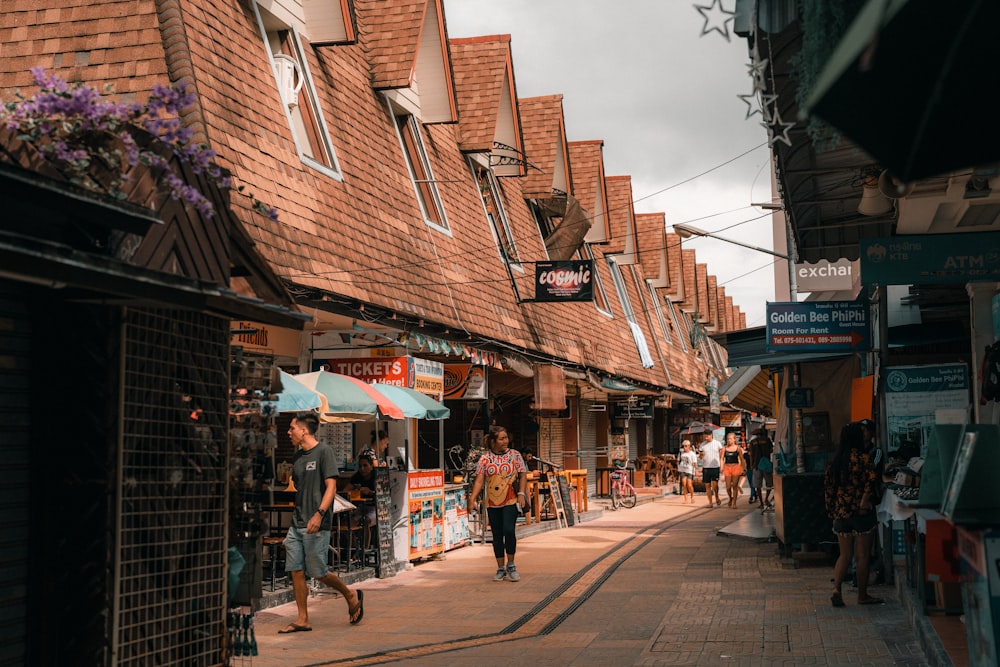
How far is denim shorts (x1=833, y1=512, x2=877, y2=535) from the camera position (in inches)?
407

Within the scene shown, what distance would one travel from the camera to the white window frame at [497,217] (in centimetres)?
2253

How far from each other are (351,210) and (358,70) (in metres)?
3.58

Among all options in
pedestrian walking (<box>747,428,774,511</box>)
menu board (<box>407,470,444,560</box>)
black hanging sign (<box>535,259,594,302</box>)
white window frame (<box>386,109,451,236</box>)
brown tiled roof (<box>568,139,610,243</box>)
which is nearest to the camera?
menu board (<box>407,470,444,560</box>)

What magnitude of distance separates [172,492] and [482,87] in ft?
56.8

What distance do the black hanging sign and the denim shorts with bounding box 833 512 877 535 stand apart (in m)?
10.4

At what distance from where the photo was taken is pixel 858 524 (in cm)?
1036

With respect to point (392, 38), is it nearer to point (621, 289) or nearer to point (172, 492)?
point (172, 492)

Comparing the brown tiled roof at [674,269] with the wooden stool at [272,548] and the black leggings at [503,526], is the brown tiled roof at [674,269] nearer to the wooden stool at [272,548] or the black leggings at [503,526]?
the black leggings at [503,526]

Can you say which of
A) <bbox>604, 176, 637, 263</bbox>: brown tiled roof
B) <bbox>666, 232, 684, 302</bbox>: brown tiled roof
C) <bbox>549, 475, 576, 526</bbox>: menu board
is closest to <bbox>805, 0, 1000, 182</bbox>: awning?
<bbox>549, 475, 576, 526</bbox>: menu board

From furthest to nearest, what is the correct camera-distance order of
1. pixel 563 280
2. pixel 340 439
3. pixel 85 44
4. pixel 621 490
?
pixel 621 490
pixel 563 280
pixel 340 439
pixel 85 44

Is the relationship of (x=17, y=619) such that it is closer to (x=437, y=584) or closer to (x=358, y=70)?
(x=437, y=584)

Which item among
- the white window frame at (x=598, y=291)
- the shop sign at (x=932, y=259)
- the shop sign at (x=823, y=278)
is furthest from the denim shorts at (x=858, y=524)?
the white window frame at (x=598, y=291)

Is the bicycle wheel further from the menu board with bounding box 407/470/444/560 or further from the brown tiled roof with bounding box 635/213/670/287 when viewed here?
the menu board with bounding box 407/470/444/560

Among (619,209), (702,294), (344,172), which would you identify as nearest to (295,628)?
(344,172)
